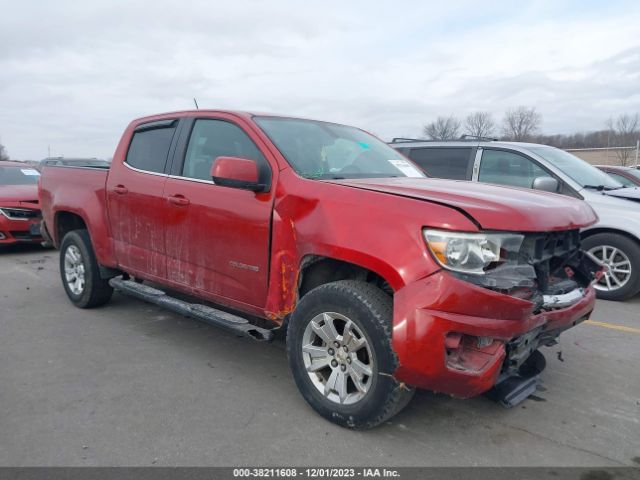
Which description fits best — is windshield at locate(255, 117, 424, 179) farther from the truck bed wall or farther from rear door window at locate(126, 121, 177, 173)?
the truck bed wall

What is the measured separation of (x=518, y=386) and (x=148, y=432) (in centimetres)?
217

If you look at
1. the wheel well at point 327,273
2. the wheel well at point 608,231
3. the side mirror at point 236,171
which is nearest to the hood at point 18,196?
the side mirror at point 236,171

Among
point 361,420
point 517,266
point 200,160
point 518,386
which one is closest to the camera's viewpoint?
point 517,266

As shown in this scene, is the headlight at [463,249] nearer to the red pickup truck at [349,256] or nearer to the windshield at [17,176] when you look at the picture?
the red pickup truck at [349,256]

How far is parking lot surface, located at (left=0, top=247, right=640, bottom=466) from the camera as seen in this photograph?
2.69 metres

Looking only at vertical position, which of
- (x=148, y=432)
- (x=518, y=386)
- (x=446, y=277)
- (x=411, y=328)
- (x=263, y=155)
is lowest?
(x=148, y=432)

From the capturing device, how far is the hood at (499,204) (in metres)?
2.56

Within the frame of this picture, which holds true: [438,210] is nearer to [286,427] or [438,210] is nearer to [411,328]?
[411,328]

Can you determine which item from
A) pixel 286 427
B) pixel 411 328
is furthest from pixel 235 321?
pixel 411 328

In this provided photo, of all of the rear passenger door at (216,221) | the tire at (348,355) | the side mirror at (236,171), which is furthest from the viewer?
the rear passenger door at (216,221)

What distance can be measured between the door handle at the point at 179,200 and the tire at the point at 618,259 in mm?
4457

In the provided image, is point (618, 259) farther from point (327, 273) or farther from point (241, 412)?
point (241, 412)

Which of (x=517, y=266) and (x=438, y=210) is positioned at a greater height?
(x=438, y=210)

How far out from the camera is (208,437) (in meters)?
2.85
